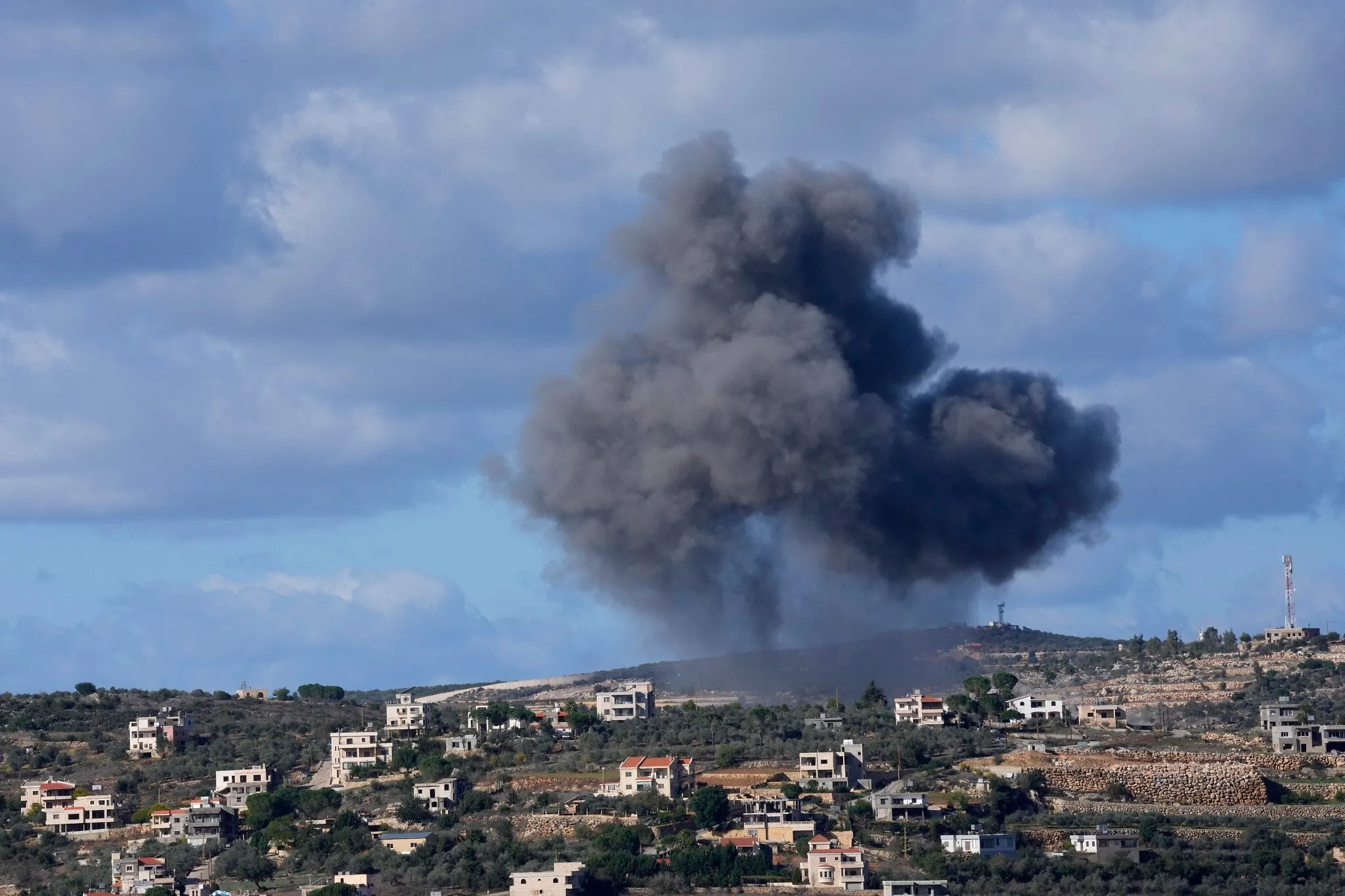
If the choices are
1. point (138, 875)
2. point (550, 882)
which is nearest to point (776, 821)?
point (550, 882)

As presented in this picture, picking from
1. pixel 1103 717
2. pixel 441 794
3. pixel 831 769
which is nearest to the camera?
pixel 831 769

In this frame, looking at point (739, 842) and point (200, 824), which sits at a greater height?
point (200, 824)

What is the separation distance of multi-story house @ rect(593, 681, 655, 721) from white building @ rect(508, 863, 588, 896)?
22.4 m

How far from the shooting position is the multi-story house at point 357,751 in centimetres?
6650

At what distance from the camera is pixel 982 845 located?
5422 centimetres

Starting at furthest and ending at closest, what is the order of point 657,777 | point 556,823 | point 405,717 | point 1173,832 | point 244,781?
point 405,717, point 244,781, point 657,777, point 556,823, point 1173,832

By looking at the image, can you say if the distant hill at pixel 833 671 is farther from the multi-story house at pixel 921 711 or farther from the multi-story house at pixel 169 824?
the multi-story house at pixel 169 824

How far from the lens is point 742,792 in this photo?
58.8 m

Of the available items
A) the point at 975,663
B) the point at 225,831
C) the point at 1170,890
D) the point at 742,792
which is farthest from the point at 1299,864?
the point at 975,663

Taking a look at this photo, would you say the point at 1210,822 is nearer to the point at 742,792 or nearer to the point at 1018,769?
the point at 1018,769

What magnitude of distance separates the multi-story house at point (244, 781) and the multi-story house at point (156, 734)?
597 cm

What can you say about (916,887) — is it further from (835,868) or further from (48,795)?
(48,795)

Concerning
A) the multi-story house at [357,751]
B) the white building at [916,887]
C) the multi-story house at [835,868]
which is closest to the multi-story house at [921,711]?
the multi-story house at [357,751]

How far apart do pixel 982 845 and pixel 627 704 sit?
23317 mm
